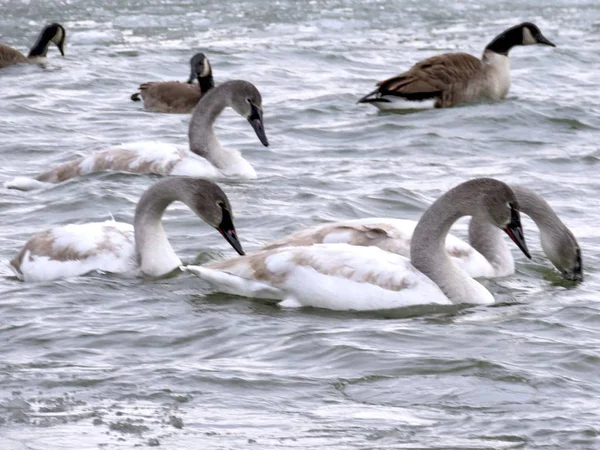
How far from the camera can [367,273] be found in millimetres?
8125

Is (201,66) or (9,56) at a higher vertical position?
(201,66)

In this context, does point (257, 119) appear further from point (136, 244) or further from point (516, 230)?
point (516, 230)

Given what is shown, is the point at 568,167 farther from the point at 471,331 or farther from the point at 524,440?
the point at 524,440

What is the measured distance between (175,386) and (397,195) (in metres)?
4.94

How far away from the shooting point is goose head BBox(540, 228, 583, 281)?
9242 mm

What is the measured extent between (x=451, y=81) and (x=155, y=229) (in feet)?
22.3

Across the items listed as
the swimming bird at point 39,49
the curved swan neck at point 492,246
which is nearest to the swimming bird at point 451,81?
the swimming bird at point 39,49

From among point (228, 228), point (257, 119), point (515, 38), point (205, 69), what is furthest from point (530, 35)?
point (228, 228)

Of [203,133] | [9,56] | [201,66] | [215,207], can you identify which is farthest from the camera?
[9,56]

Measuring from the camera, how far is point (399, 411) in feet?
21.2

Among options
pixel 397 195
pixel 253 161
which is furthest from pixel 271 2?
pixel 397 195

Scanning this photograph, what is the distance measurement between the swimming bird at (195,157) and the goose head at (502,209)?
3558 mm

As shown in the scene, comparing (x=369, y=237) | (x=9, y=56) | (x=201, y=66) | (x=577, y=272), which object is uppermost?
(x=201, y=66)

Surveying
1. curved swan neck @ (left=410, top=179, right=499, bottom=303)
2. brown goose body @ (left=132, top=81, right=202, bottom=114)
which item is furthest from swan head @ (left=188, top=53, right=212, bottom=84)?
curved swan neck @ (left=410, top=179, right=499, bottom=303)
